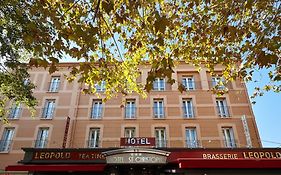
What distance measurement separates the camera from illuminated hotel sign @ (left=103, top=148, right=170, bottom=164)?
38.3ft

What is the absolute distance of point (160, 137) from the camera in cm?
Answer: 1725

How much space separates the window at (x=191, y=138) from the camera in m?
16.7

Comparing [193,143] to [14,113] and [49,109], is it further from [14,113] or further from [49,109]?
[14,113]

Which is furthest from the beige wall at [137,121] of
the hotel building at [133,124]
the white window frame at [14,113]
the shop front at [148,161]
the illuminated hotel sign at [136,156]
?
the illuminated hotel sign at [136,156]

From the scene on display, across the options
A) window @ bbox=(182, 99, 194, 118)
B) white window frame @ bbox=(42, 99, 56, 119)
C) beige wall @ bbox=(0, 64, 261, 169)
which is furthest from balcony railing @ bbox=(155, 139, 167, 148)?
white window frame @ bbox=(42, 99, 56, 119)

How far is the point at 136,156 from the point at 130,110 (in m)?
7.14

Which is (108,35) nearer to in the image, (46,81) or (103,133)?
(103,133)

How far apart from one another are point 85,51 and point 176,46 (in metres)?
3.40

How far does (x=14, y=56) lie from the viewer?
37.9ft

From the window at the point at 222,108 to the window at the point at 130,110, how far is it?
6597mm

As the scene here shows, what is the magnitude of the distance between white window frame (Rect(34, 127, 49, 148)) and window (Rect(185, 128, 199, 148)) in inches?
404

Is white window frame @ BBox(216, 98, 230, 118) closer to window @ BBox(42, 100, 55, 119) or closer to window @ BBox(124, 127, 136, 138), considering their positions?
window @ BBox(124, 127, 136, 138)

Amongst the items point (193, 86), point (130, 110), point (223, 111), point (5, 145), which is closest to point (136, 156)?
point (130, 110)

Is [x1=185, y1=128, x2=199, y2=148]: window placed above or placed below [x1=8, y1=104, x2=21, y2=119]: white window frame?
below
